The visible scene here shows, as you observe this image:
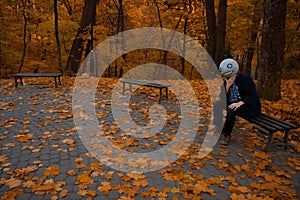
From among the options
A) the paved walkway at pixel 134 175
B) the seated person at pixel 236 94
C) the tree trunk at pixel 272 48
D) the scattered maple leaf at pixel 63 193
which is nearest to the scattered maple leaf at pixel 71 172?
the paved walkway at pixel 134 175

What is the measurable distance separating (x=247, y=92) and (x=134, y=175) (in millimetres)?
2353

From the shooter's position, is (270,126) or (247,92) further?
(247,92)

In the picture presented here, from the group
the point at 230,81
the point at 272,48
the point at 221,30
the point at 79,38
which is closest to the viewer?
the point at 230,81

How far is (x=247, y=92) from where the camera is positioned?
12.8ft

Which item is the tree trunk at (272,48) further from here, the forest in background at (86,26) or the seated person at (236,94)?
the forest in background at (86,26)

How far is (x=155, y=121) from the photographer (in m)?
5.31

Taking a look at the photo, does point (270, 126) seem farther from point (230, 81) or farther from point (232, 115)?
point (230, 81)

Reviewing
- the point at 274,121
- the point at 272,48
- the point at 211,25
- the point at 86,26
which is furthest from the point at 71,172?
→ the point at 86,26

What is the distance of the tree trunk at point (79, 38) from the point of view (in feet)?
41.1

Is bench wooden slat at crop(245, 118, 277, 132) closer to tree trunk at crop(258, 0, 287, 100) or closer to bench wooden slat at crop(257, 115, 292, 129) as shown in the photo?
bench wooden slat at crop(257, 115, 292, 129)

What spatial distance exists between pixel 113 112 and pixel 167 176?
3.12m

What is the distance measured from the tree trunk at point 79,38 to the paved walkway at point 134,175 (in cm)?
850

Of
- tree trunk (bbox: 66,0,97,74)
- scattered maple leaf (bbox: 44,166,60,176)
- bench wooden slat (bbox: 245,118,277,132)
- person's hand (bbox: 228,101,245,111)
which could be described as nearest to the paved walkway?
scattered maple leaf (bbox: 44,166,60,176)

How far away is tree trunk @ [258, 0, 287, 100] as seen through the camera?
5.82 metres
